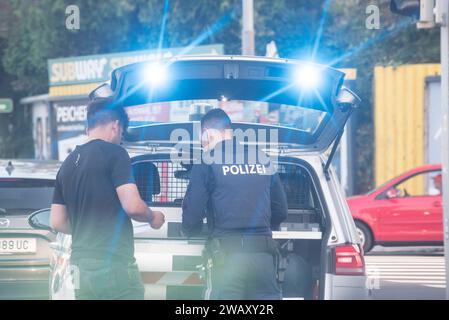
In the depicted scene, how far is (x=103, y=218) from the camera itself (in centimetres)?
625

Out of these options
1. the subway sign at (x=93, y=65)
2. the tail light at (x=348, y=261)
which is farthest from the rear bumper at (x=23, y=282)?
the subway sign at (x=93, y=65)

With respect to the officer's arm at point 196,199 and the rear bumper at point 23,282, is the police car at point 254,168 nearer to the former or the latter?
the officer's arm at point 196,199

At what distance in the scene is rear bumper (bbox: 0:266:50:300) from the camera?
9.06m

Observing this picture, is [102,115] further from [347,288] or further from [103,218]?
[347,288]

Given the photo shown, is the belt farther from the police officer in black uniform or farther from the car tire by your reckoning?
the car tire

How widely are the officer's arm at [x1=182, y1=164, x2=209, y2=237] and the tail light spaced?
0.90 m

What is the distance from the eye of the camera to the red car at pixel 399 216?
17.5 metres

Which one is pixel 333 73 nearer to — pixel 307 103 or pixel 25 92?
pixel 307 103

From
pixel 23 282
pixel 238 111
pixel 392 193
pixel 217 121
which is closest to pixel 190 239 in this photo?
pixel 217 121

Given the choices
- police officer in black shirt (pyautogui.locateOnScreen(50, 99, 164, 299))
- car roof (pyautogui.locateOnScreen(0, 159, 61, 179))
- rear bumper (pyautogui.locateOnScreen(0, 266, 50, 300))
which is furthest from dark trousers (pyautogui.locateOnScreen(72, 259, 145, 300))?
car roof (pyautogui.locateOnScreen(0, 159, 61, 179))

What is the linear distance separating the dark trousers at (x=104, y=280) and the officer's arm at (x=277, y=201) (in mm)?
1024

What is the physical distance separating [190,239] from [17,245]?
8.55ft

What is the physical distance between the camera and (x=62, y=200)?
6.46 meters
